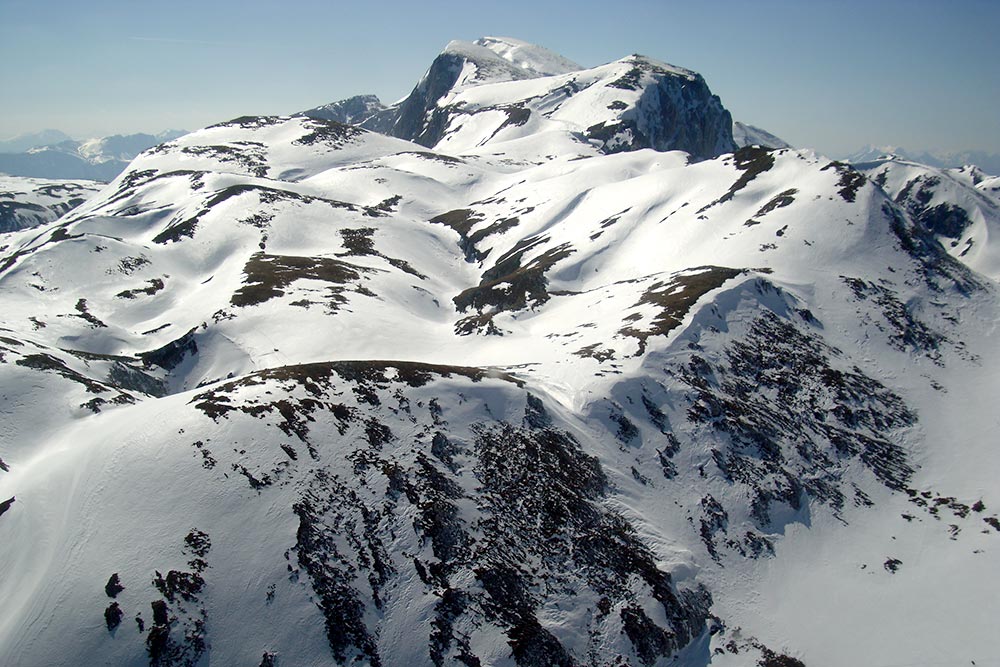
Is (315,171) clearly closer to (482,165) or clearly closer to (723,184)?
(482,165)

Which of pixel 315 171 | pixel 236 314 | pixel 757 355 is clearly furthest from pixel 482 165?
pixel 757 355

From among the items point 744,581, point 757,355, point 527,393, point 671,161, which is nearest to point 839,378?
point 757,355

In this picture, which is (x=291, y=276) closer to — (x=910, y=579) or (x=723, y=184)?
(x=723, y=184)

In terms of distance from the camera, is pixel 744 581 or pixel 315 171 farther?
pixel 315 171

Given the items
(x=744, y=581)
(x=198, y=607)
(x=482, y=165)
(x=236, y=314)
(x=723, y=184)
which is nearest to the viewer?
(x=198, y=607)

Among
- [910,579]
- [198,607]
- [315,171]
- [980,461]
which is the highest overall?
[315,171]

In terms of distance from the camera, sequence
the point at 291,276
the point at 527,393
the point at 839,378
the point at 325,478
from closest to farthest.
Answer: the point at 325,478 → the point at 527,393 → the point at 839,378 → the point at 291,276

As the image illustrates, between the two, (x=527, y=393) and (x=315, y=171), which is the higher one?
(x=315, y=171)
